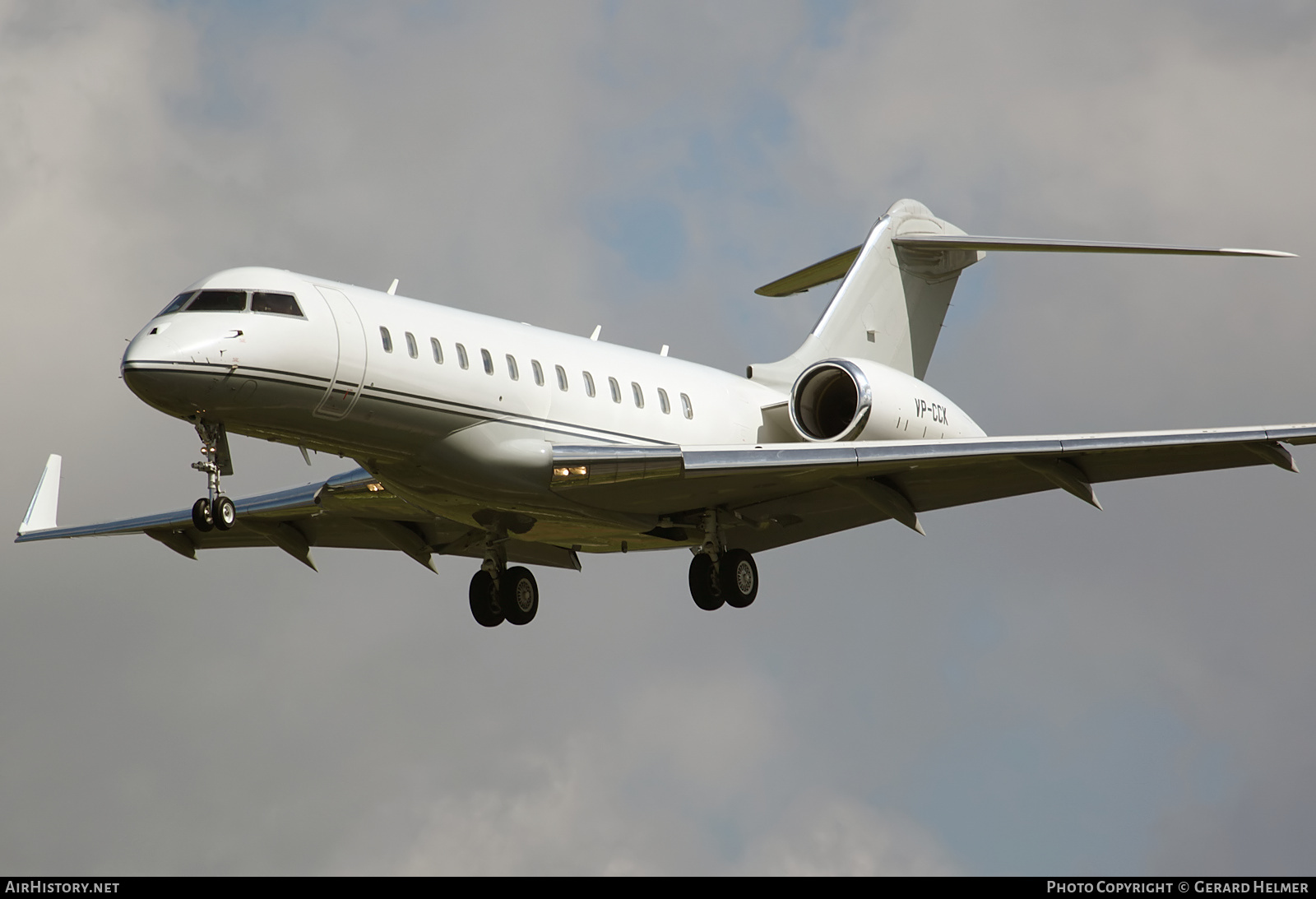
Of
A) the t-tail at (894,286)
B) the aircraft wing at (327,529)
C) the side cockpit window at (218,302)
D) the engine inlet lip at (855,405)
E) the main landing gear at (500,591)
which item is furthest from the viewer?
the t-tail at (894,286)

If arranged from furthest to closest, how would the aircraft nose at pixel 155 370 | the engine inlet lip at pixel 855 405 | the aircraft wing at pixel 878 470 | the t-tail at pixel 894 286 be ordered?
the t-tail at pixel 894 286 → the engine inlet lip at pixel 855 405 → the aircraft wing at pixel 878 470 → the aircraft nose at pixel 155 370

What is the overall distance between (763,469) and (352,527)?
22.8 feet

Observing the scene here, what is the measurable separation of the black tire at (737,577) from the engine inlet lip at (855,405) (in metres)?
1.73

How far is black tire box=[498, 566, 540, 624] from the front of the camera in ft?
77.4

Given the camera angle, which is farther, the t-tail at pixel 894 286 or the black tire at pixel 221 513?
the t-tail at pixel 894 286

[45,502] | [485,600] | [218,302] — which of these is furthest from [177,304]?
[45,502]

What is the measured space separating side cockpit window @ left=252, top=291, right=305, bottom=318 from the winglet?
34.0ft

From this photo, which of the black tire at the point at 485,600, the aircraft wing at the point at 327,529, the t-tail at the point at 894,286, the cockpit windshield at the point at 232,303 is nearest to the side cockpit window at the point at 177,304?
the cockpit windshield at the point at 232,303

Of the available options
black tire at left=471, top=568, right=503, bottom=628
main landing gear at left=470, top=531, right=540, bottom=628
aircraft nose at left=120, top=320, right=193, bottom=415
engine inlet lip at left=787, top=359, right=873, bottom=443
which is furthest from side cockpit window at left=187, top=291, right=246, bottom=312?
engine inlet lip at left=787, top=359, right=873, bottom=443

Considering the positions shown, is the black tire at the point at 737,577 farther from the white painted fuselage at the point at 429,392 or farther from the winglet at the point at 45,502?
the winglet at the point at 45,502

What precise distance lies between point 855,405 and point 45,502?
12690 mm

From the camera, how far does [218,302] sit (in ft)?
59.2

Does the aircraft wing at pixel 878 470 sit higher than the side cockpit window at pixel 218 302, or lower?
lower

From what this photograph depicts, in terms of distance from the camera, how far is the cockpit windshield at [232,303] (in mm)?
17984
